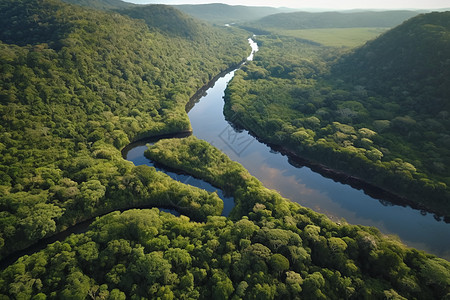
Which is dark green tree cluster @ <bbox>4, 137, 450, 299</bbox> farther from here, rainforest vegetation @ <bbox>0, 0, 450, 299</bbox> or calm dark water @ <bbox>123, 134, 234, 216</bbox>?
calm dark water @ <bbox>123, 134, 234, 216</bbox>

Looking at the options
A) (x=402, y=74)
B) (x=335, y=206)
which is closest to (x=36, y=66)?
(x=335, y=206)

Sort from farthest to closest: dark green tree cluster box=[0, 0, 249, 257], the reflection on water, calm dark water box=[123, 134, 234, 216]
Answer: calm dark water box=[123, 134, 234, 216] < the reflection on water < dark green tree cluster box=[0, 0, 249, 257]

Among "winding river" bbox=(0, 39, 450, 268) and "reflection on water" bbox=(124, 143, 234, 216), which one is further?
"reflection on water" bbox=(124, 143, 234, 216)

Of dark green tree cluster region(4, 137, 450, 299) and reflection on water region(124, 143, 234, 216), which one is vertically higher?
dark green tree cluster region(4, 137, 450, 299)

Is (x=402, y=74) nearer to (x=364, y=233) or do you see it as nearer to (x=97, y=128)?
(x=364, y=233)

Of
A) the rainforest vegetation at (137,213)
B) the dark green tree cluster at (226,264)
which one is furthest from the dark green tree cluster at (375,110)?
the dark green tree cluster at (226,264)

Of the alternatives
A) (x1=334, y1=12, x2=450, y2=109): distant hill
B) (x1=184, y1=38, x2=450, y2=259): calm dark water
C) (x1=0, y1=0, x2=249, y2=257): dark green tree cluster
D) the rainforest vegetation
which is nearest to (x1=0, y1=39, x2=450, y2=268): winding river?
(x1=184, y1=38, x2=450, y2=259): calm dark water

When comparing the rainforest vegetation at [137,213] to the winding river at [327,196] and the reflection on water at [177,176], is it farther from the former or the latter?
the winding river at [327,196]
